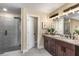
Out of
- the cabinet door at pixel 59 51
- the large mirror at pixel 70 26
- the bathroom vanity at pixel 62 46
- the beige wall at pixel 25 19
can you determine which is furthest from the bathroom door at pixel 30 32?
the large mirror at pixel 70 26

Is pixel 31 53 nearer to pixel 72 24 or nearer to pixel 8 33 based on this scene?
pixel 8 33

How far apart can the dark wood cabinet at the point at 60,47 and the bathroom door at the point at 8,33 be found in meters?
0.82

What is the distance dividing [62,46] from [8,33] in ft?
4.40

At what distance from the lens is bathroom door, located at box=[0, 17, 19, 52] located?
259 centimetres

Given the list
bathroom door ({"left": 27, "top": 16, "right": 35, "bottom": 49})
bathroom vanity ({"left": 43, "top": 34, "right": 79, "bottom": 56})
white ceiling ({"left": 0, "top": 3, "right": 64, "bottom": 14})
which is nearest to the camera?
bathroom vanity ({"left": 43, "top": 34, "right": 79, "bottom": 56})

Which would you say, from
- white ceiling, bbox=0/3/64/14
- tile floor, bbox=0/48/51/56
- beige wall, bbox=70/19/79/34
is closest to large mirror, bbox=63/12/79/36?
beige wall, bbox=70/19/79/34

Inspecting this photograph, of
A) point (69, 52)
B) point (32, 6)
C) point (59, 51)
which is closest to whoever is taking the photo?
point (69, 52)

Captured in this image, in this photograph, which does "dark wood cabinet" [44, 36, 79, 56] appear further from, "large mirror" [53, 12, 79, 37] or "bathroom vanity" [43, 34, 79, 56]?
"large mirror" [53, 12, 79, 37]

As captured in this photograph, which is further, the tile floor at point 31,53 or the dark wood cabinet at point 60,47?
the tile floor at point 31,53

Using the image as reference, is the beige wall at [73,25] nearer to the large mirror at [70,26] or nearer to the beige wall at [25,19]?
the large mirror at [70,26]

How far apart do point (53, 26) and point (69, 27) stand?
538 mm

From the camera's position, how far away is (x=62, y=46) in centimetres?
251

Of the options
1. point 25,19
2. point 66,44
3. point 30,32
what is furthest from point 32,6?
point 66,44

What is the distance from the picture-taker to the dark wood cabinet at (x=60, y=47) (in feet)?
7.35
